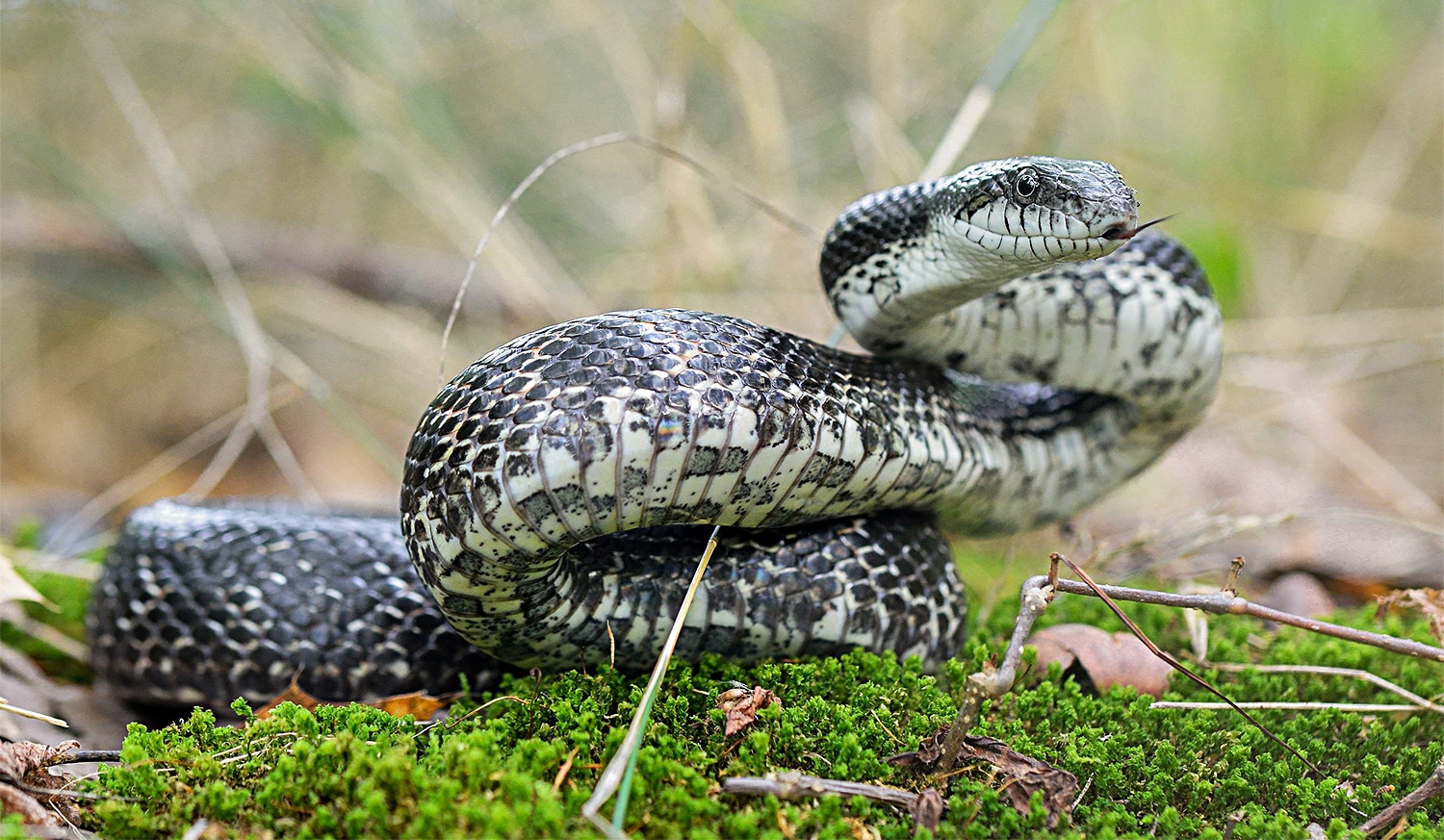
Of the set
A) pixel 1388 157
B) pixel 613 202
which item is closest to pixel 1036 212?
pixel 613 202

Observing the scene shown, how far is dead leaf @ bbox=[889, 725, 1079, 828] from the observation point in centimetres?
208

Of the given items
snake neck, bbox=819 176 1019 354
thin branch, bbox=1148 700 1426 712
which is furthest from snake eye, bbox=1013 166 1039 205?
thin branch, bbox=1148 700 1426 712

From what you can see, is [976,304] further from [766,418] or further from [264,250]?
[264,250]

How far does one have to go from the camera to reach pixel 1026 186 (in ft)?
8.77

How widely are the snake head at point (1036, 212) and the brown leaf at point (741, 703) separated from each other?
134cm

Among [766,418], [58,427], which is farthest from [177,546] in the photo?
[58,427]

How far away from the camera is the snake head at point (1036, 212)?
8.31 feet

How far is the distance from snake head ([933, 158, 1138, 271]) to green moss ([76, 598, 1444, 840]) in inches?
44.8

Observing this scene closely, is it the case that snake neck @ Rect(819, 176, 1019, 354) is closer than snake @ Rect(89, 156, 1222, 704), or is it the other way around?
snake @ Rect(89, 156, 1222, 704)

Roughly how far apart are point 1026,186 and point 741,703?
1.54 m

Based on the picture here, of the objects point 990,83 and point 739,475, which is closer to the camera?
point 739,475

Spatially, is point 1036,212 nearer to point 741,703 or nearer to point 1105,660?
point 1105,660

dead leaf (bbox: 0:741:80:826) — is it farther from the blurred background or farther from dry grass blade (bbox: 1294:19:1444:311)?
dry grass blade (bbox: 1294:19:1444:311)

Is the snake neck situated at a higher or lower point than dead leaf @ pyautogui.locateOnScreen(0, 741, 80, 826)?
higher
